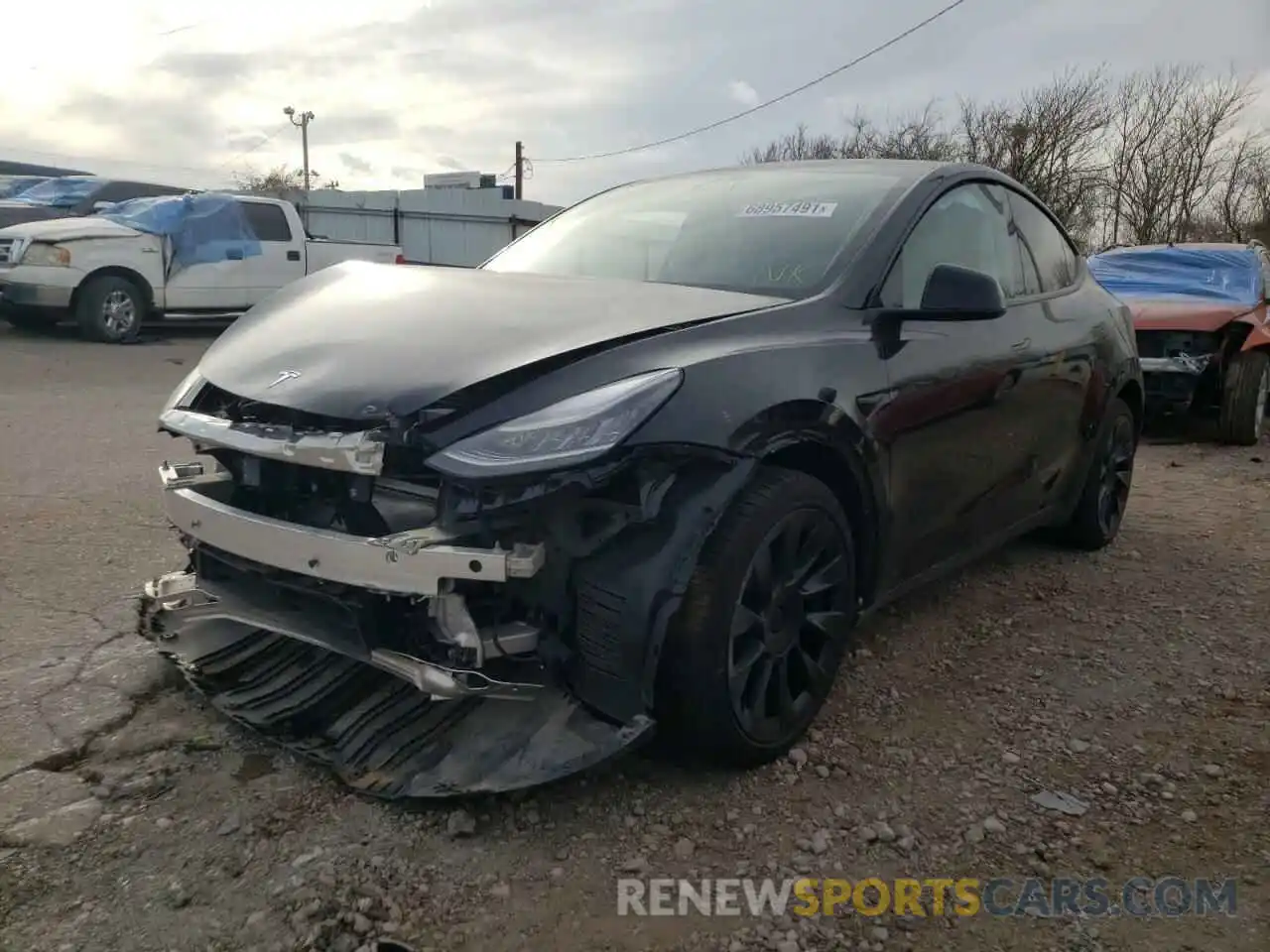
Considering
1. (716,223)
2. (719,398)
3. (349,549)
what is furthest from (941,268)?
(349,549)

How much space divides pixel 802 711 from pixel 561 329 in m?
1.19

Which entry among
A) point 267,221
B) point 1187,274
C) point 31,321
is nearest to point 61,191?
point 31,321

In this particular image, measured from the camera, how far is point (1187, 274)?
883 centimetres

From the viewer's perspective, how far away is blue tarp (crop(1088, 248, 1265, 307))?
8.34 metres

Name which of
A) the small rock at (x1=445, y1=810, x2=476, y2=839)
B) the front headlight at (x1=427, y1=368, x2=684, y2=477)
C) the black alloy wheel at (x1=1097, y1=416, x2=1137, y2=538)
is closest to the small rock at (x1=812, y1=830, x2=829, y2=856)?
the small rock at (x1=445, y1=810, x2=476, y2=839)

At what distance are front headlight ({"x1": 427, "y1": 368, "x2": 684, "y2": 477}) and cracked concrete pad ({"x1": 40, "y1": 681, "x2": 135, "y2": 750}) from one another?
1.33 meters

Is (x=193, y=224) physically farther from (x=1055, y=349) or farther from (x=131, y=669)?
(x=1055, y=349)

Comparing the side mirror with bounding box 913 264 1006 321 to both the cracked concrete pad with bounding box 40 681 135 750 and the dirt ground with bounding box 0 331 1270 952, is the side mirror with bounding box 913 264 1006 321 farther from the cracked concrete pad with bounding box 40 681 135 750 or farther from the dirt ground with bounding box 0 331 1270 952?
the cracked concrete pad with bounding box 40 681 135 750

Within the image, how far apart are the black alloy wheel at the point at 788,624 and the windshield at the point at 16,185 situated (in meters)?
17.6

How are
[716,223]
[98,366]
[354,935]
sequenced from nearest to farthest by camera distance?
[354,935] → [716,223] → [98,366]

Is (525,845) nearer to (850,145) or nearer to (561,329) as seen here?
(561,329)

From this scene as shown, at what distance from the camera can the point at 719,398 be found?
7.75 feet

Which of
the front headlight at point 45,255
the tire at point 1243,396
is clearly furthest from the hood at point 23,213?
the tire at point 1243,396

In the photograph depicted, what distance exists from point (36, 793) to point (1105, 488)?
4.30m
